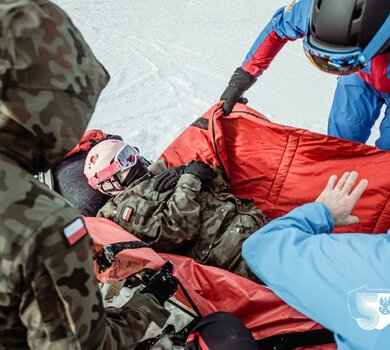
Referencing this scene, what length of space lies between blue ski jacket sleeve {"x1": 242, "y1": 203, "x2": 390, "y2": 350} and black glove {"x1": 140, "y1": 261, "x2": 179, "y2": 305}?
31 cm

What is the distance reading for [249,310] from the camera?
73.1 inches

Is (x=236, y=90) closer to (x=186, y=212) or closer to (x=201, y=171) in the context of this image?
(x=201, y=171)

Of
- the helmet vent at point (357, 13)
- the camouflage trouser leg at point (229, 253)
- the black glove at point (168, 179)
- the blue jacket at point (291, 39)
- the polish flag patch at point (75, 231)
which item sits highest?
the helmet vent at point (357, 13)

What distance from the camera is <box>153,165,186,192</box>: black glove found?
240 cm

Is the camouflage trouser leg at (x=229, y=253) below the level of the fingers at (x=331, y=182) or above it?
below

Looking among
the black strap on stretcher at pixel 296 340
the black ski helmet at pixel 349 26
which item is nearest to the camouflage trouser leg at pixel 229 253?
the black strap on stretcher at pixel 296 340

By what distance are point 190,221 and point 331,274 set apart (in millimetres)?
927

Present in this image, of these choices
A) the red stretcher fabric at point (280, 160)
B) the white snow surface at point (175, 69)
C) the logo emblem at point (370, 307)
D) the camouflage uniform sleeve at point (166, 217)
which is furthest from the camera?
the white snow surface at point (175, 69)

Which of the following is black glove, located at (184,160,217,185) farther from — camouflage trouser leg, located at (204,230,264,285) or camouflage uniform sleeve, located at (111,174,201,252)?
camouflage trouser leg, located at (204,230,264,285)

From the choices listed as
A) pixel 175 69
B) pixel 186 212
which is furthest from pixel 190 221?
pixel 175 69

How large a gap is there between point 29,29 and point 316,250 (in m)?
1.10

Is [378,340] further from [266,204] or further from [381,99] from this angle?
[381,99]

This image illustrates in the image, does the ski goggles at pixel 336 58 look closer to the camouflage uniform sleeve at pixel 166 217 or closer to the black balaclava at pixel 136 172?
the camouflage uniform sleeve at pixel 166 217

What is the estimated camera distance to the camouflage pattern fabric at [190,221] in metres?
2.21
